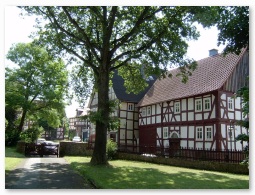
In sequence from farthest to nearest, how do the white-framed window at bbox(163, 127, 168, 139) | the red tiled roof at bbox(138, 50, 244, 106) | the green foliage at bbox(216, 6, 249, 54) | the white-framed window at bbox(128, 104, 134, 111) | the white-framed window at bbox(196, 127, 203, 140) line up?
the white-framed window at bbox(128, 104, 134, 111) < the white-framed window at bbox(163, 127, 168, 139) < the white-framed window at bbox(196, 127, 203, 140) < the red tiled roof at bbox(138, 50, 244, 106) < the green foliage at bbox(216, 6, 249, 54)

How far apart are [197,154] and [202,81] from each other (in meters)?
5.22

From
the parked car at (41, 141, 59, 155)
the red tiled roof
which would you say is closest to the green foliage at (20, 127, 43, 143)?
the parked car at (41, 141, 59, 155)

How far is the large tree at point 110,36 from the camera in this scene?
32.4 ft

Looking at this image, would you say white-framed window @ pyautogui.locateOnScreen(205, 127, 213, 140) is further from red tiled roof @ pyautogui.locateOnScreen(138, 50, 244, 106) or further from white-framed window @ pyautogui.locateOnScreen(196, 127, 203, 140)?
red tiled roof @ pyautogui.locateOnScreen(138, 50, 244, 106)

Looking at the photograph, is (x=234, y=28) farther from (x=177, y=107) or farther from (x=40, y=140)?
(x=177, y=107)

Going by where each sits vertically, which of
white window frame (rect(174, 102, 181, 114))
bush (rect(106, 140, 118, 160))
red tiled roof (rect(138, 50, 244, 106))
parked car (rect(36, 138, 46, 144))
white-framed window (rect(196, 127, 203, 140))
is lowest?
bush (rect(106, 140, 118, 160))

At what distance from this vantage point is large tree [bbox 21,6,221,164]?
9.87 m

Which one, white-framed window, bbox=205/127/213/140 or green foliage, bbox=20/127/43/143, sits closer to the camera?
green foliage, bbox=20/127/43/143

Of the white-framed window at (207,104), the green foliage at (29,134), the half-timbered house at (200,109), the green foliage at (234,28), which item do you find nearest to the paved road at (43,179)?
the green foliage at (29,134)

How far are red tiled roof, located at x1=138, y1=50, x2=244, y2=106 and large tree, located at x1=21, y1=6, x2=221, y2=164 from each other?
2.73 meters

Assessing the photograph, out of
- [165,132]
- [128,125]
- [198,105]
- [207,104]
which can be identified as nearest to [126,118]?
[128,125]

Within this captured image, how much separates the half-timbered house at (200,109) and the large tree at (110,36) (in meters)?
2.73

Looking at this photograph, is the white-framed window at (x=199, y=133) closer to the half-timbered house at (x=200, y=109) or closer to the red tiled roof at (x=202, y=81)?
the half-timbered house at (x=200, y=109)

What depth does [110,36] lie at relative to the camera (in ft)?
33.5
